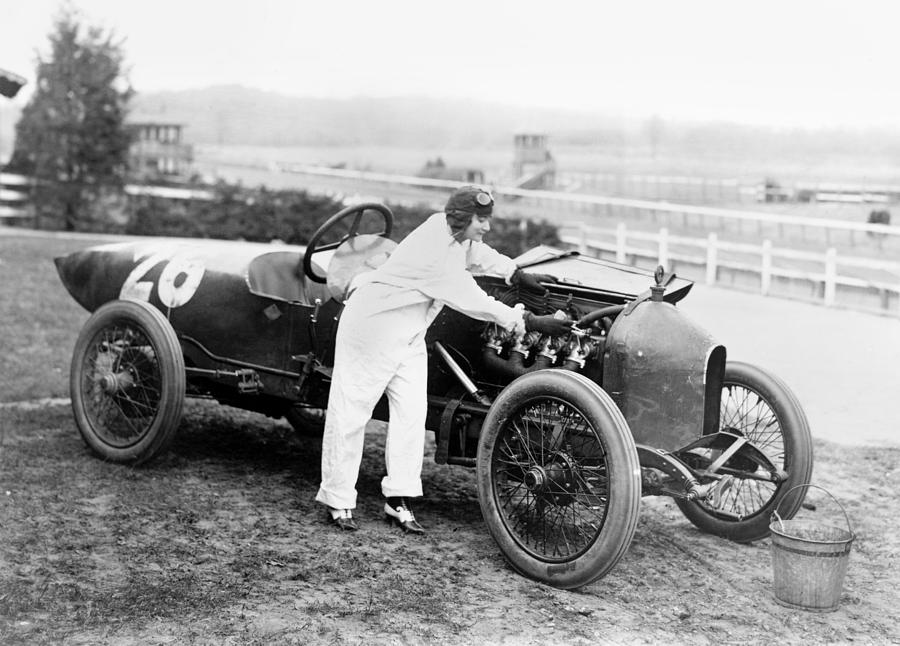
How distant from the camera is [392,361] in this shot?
16.1 ft

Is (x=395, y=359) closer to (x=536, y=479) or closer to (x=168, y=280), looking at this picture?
(x=536, y=479)

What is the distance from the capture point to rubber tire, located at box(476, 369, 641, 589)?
4.03m

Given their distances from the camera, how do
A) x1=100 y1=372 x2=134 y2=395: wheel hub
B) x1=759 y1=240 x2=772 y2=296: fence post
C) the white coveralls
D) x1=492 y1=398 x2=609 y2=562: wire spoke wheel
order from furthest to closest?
x1=759 y1=240 x2=772 y2=296: fence post, x1=100 y1=372 x2=134 y2=395: wheel hub, the white coveralls, x1=492 y1=398 x2=609 y2=562: wire spoke wheel

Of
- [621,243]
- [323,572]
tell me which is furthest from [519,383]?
[621,243]

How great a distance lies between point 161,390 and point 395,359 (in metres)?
1.57

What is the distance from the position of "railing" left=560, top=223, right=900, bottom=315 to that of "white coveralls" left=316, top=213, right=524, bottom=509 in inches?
264

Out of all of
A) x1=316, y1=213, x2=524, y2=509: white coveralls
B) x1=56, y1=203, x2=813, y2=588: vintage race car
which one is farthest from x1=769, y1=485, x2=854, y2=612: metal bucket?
x1=316, y1=213, x2=524, y2=509: white coveralls

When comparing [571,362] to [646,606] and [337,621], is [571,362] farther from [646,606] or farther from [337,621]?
[337,621]

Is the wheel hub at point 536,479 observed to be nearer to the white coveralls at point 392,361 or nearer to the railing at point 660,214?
the white coveralls at point 392,361

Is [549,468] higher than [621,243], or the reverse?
[621,243]

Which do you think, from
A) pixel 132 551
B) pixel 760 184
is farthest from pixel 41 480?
pixel 760 184

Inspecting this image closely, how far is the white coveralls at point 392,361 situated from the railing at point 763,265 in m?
6.72

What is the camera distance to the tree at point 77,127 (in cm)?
2377

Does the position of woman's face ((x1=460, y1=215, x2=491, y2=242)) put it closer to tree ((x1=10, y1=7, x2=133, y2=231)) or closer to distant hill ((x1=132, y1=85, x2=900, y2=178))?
distant hill ((x1=132, y1=85, x2=900, y2=178))
